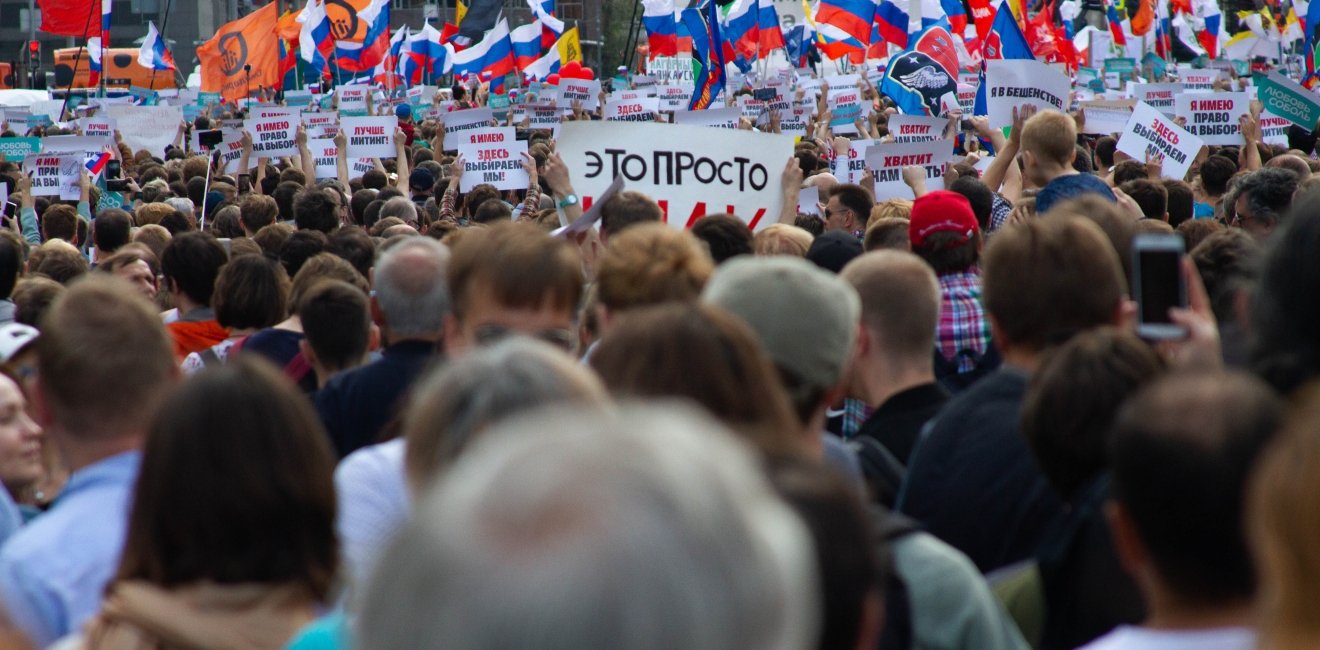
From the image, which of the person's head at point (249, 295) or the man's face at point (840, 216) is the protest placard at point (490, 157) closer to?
the man's face at point (840, 216)

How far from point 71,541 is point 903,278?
221cm

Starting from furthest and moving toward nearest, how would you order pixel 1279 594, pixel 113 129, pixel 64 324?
pixel 113 129
pixel 64 324
pixel 1279 594

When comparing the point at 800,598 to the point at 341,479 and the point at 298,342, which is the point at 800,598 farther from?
the point at 298,342

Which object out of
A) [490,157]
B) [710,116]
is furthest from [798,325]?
[710,116]

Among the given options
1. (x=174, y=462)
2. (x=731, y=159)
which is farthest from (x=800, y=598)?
(x=731, y=159)

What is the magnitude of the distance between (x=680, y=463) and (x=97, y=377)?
2255mm

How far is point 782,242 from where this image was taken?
6422 millimetres

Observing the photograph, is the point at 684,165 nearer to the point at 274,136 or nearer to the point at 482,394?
the point at 482,394

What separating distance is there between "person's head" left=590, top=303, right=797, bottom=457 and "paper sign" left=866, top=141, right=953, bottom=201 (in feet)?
26.3

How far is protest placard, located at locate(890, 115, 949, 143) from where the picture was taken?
12.8 m

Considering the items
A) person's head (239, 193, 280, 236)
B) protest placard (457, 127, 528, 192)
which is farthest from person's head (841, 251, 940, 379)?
protest placard (457, 127, 528, 192)

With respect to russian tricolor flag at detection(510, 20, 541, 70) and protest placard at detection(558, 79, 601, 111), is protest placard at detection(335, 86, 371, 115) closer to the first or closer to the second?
russian tricolor flag at detection(510, 20, 541, 70)

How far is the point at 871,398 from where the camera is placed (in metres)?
4.27

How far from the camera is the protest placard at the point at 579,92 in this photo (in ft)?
69.1
